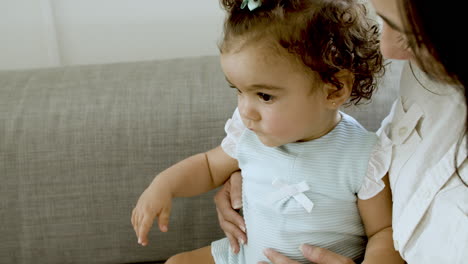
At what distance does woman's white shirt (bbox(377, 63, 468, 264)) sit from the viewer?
85 centimetres

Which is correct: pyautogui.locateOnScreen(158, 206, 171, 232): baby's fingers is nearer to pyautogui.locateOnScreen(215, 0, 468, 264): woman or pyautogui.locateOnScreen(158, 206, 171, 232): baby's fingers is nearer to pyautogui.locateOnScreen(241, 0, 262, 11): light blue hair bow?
pyautogui.locateOnScreen(215, 0, 468, 264): woman

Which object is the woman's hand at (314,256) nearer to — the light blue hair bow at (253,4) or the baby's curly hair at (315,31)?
the baby's curly hair at (315,31)

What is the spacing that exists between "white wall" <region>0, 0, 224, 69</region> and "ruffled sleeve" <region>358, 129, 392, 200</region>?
854 millimetres

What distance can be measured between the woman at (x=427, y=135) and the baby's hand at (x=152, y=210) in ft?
0.71

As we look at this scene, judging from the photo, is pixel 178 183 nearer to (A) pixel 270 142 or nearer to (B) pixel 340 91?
(A) pixel 270 142

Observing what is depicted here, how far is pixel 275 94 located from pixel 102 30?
933mm

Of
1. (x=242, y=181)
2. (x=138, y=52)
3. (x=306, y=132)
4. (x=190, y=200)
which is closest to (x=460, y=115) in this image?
(x=306, y=132)

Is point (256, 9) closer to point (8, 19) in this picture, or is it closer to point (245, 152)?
point (245, 152)

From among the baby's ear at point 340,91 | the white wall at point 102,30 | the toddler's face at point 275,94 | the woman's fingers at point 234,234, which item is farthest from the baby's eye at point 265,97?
the white wall at point 102,30

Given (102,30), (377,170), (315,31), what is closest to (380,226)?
(377,170)

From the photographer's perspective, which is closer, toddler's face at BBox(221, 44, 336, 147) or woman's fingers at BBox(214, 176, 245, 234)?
toddler's face at BBox(221, 44, 336, 147)

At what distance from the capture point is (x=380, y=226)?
1.06m

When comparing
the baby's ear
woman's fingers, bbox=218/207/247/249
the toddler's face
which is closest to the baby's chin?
the toddler's face

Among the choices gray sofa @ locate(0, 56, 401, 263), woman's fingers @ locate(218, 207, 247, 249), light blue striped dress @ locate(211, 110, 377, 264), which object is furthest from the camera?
gray sofa @ locate(0, 56, 401, 263)
